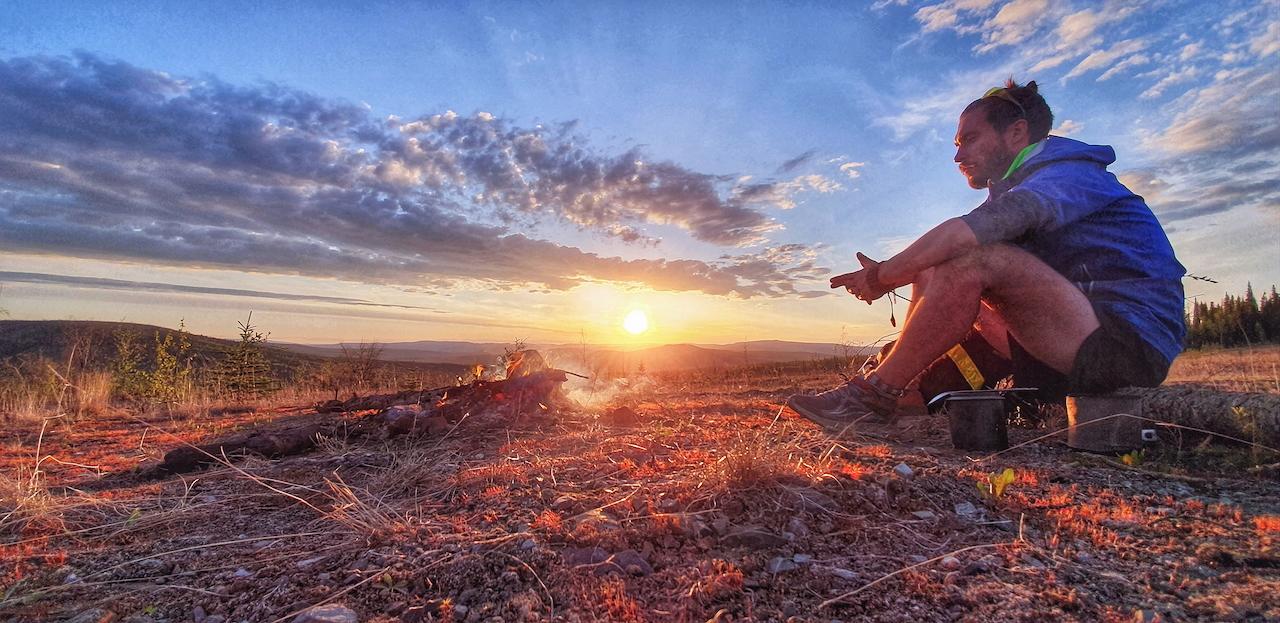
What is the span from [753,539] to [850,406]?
6.18ft

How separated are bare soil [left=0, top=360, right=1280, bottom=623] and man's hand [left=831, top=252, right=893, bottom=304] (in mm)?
962

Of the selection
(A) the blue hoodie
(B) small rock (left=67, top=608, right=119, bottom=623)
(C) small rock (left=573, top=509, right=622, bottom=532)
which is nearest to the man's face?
(A) the blue hoodie

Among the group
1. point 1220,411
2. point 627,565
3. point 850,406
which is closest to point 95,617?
point 627,565

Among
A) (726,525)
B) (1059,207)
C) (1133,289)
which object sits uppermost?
(1059,207)

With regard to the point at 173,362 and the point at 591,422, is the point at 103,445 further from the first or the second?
the point at 173,362

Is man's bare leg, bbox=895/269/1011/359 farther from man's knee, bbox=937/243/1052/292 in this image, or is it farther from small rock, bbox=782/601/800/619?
small rock, bbox=782/601/800/619

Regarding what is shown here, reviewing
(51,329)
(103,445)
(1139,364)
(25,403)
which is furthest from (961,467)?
(51,329)

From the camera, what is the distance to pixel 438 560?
1640mm

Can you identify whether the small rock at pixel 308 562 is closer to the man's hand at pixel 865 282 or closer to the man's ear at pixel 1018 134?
the man's hand at pixel 865 282

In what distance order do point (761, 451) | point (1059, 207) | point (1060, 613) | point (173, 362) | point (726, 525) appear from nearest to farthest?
point (1060, 613)
point (726, 525)
point (761, 451)
point (1059, 207)
point (173, 362)

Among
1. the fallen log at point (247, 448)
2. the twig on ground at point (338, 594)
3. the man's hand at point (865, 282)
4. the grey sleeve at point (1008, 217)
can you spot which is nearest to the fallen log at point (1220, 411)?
the grey sleeve at point (1008, 217)

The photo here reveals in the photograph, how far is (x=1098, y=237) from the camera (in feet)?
10.0

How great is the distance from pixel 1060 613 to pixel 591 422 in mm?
3196

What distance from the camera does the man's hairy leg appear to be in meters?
2.96
